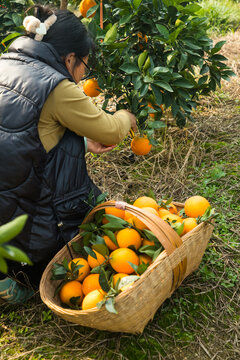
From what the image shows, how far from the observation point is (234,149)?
8.34 feet

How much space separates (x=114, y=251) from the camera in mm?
1418

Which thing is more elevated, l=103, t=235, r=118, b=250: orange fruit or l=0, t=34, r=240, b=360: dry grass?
l=103, t=235, r=118, b=250: orange fruit

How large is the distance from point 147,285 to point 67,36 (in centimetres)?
116

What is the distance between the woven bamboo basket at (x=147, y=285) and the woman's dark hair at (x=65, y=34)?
0.75 m

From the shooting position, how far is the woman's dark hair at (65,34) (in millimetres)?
1573

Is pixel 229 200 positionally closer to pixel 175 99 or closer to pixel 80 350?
pixel 175 99

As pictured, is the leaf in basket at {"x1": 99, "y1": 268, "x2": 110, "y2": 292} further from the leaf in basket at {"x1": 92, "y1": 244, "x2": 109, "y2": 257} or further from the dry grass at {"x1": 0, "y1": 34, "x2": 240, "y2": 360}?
the dry grass at {"x1": 0, "y1": 34, "x2": 240, "y2": 360}

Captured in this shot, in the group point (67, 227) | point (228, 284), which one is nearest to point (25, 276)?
point (67, 227)

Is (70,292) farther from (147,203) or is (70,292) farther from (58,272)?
(147,203)

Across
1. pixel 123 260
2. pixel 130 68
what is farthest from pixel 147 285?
pixel 130 68

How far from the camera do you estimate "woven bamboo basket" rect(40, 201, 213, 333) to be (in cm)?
119

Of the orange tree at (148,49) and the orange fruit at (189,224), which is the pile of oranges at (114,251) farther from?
the orange tree at (148,49)

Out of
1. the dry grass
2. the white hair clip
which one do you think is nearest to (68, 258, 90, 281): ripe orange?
the dry grass

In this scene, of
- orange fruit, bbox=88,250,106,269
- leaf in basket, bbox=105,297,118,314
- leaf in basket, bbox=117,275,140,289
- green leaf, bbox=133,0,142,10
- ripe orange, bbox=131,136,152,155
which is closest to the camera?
leaf in basket, bbox=105,297,118,314
